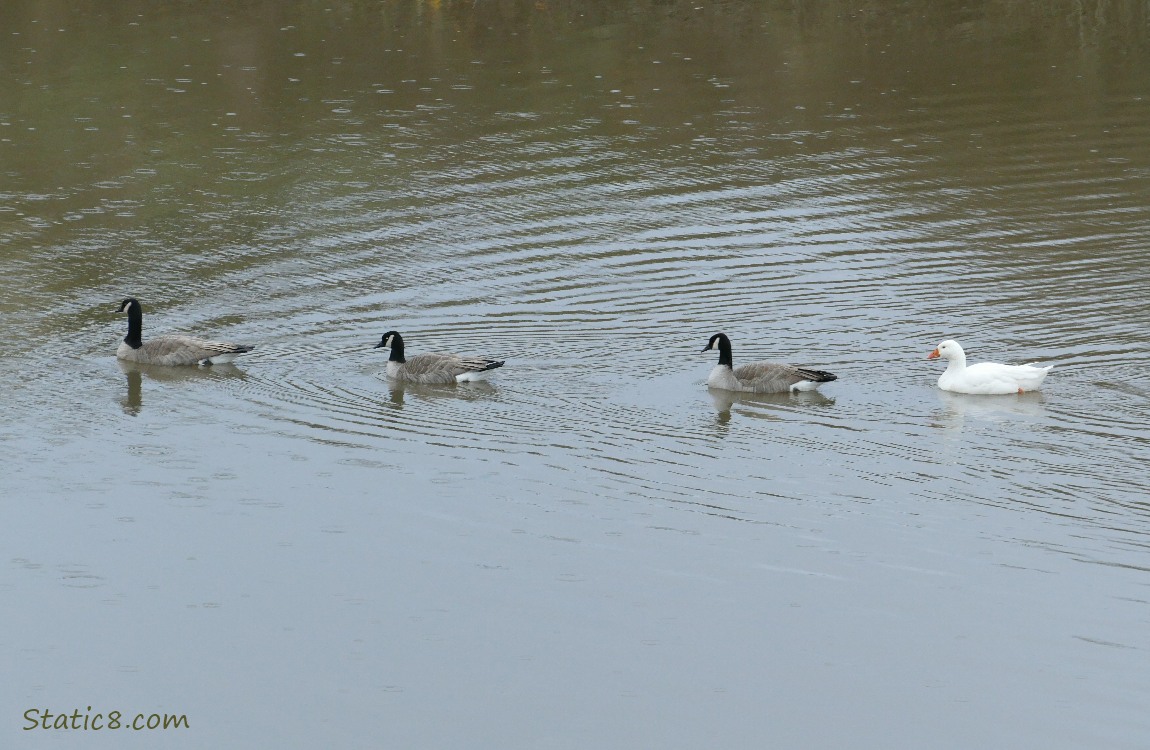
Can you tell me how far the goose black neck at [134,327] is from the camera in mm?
20547

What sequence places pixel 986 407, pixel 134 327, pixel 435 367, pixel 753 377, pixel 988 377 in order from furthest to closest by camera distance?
1. pixel 134 327
2. pixel 435 367
3. pixel 753 377
4. pixel 988 377
5. pixel 986 407

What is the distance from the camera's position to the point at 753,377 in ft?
62.0

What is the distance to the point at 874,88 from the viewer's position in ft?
117

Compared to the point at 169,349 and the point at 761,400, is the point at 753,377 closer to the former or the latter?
the point at 761,400

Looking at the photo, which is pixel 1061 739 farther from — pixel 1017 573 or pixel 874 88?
pixel 874 88

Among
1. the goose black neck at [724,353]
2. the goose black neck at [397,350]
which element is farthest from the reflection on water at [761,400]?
the goose black neck at [397,350]

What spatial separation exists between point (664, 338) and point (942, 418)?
434 cm

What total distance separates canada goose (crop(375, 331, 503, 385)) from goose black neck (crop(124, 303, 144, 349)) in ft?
11.0

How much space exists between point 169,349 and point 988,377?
9.63m

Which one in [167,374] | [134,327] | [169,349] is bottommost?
[167,374]

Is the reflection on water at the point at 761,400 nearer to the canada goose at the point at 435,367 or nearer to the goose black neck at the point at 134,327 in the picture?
the canada goose at the point at 435,367

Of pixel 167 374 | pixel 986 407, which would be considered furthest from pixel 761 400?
pixel 167 374

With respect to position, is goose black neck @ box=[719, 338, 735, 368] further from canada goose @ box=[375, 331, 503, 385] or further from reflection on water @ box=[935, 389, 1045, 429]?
canada goose @ box=[375, 331, 503, 385]

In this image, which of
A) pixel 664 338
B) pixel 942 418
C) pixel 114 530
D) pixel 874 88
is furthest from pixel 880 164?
pixel 114 530
